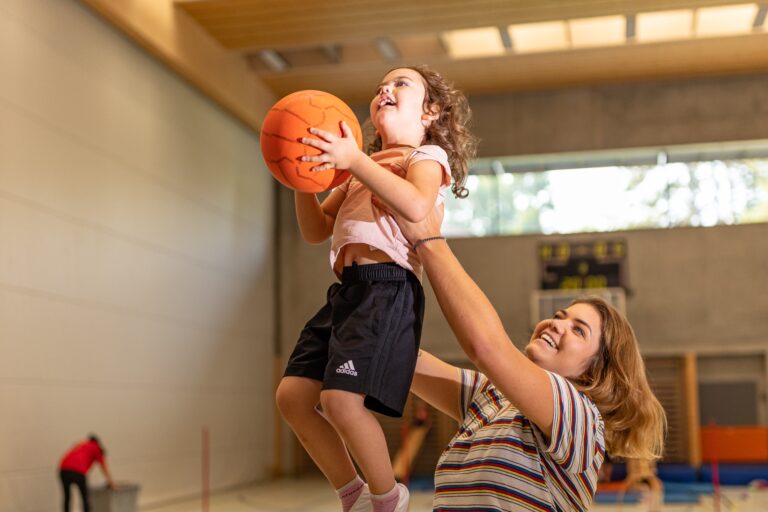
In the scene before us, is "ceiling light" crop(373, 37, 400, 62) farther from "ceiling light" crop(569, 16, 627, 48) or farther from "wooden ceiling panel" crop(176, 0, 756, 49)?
"ceiling light" crop(569, 16, 627, 48)

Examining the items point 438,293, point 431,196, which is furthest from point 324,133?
point 438,293

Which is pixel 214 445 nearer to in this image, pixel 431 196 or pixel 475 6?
pixel 475 6

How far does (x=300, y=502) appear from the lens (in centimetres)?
1102

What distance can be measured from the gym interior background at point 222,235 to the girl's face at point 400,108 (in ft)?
22.2

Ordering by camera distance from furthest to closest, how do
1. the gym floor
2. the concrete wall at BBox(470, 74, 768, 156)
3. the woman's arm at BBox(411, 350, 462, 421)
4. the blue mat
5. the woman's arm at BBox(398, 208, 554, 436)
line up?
1. the concrete wall at BBox(470, 74, 768, 156)
2. the blue mat
3. the gym floor
4. the woman's arm at BBox(411, 350, 462, 421)
5. the woman's arm at BBox(398, 208, 554, 436)

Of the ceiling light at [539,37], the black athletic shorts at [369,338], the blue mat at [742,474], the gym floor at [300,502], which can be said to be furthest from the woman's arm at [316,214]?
the blue mat at [742,474]

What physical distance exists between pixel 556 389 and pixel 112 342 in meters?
8.69

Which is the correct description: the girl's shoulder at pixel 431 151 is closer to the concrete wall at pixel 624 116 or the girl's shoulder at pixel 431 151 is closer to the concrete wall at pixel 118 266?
the concrete wall at pixel 118 266

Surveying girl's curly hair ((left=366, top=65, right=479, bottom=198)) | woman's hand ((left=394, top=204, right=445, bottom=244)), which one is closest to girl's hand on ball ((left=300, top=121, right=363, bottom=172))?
woman's hand ((left=394, top=204, right=445, bottom=244))

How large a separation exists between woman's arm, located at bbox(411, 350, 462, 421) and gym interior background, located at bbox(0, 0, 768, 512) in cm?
664

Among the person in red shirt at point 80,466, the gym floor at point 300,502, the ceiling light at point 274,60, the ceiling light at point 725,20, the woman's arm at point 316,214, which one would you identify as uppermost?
the ceiling light at point 725,20

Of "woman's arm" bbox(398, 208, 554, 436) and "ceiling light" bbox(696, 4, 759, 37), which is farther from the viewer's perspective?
"ceiling light" bbox(696, 4, 759, 37)

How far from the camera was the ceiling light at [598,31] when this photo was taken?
12.5 meters

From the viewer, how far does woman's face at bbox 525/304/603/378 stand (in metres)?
2.32
